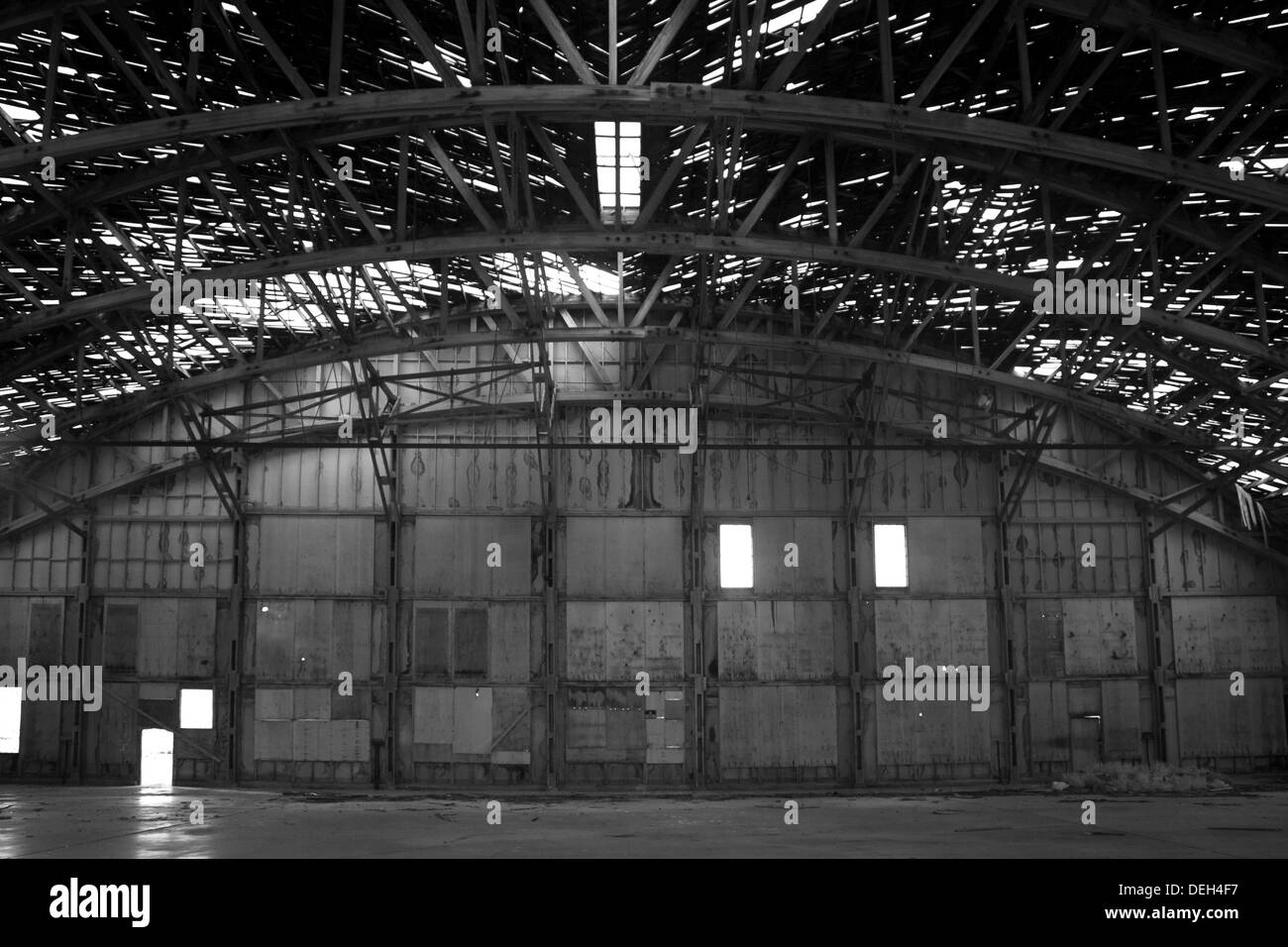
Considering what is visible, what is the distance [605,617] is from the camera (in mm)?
33375

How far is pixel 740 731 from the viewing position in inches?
1302

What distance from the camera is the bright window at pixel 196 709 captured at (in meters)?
33.2

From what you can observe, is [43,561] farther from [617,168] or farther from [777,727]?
[617,168]

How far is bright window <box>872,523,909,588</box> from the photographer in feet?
112

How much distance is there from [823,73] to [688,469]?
15.4 meters

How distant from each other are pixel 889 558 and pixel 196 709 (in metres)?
19.8

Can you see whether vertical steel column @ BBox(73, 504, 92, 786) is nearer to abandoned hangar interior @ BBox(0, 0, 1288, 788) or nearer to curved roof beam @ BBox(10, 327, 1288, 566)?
abandoned hangar interior @ BBox(0, 0, 1288, 788)

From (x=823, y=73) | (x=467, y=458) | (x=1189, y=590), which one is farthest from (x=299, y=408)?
(x=1189, y=590)

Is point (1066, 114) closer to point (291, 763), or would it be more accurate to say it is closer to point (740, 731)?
point (740, 731)

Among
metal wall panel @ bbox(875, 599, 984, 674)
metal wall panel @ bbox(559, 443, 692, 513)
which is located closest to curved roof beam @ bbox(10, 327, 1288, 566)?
metal wall panel @ bbox(559, 443, 692, 513)

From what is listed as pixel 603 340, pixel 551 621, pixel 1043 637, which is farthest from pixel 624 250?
pixel 1043 637

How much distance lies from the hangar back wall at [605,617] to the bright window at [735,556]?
0.27m

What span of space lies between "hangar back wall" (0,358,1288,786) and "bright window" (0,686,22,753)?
36cm

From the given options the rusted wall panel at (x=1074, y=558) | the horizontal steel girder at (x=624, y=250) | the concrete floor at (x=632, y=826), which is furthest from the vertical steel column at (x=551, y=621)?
the rusted wall panel at (x=1074, y=558)
